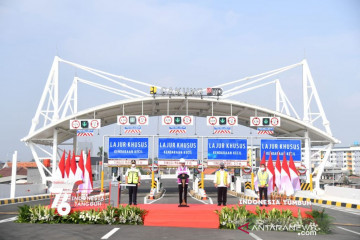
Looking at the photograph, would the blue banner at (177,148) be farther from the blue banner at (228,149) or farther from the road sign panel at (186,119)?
the road sign panel at (186,119)

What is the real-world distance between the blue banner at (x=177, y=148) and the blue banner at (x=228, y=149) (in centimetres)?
149

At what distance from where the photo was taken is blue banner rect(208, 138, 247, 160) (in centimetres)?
3409

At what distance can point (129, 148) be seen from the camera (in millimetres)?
33531

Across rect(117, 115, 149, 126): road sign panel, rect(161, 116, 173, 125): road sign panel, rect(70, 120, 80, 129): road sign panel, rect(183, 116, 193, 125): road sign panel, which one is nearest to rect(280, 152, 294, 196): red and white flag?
rect(183, 116, 193, 125): road sign panel

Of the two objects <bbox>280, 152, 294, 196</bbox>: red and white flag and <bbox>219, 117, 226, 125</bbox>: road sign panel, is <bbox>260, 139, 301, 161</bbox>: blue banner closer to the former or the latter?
<bbox>219, 117, 226, 125</bbox>: road sign panel

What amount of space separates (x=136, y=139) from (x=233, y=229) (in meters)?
22.2

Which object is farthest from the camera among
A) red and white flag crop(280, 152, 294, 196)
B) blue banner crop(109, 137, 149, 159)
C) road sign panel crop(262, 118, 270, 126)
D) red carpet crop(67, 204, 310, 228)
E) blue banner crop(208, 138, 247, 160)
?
road sign panel crop(262, 118, 270, 126)

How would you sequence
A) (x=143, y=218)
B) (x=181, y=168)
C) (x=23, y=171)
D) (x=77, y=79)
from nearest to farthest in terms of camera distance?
(x=143, y=218)
(x=181, y=168)
(x=77, y=79)
(x=23, y=171)

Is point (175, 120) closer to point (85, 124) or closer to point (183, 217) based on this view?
point (85, 124)

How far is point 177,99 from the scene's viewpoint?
38281mm

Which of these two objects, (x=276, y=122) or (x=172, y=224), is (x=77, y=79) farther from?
(x=172, y=224)

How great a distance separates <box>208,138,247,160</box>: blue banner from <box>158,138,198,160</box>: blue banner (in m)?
1.49

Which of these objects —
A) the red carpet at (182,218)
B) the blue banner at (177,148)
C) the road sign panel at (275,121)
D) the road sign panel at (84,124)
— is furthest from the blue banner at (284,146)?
the red carpet at (182,218)

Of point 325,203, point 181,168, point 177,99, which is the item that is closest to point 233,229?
point 181,168
